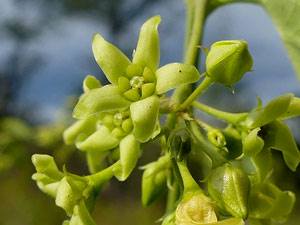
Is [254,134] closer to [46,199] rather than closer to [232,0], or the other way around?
[232,0]

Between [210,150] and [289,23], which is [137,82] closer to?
[210,150]

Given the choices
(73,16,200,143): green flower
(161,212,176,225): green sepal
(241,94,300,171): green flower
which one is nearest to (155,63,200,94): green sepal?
(73,16,200,143): green flower

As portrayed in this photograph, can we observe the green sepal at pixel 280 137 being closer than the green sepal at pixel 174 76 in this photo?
No

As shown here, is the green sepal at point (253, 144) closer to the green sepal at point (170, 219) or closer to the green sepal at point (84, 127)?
the green sepal at point (170, 219)

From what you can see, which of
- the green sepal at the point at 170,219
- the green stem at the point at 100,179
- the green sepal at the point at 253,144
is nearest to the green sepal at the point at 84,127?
the green stem at the point at 100,179

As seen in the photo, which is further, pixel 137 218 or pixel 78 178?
pixel 137 218

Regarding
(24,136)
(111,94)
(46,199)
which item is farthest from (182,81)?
(46,199)
